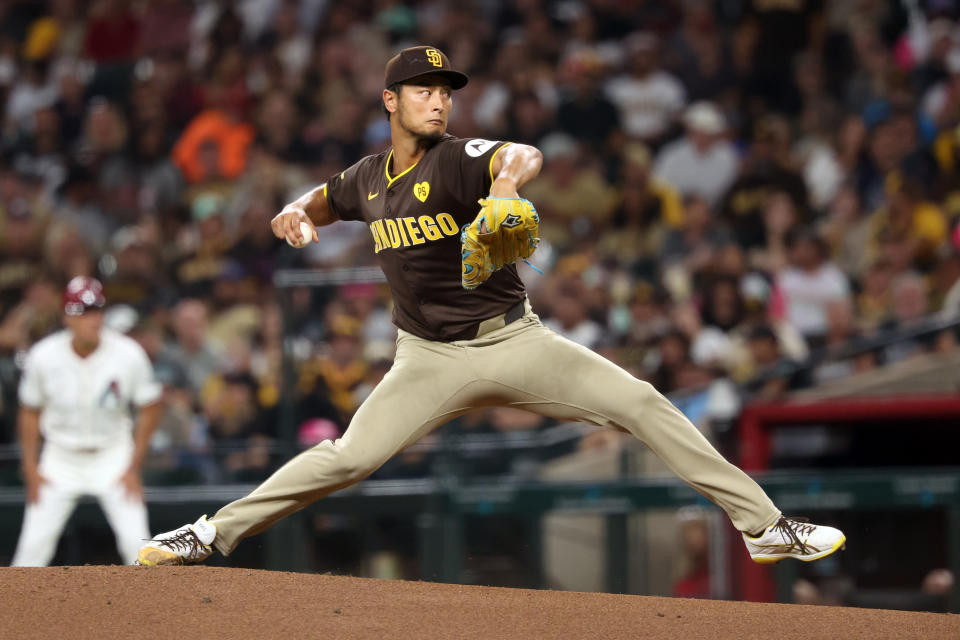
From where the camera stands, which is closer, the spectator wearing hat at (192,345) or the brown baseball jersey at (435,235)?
the brown baseball jersey at (435,235)

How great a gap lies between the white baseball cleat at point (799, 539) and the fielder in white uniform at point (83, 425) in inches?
157

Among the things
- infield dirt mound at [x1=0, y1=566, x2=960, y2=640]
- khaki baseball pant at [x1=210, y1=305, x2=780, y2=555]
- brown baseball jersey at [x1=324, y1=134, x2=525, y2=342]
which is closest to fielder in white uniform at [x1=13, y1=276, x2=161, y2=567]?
infield dirt mound at [x1=0, y1=566, x2=960, y2=640]

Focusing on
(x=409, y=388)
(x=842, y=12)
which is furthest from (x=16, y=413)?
(x=842, y=12)

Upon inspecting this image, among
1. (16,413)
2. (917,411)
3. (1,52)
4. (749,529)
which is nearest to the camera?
(749,529)

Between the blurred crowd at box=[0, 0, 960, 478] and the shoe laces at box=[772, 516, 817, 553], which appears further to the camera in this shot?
the blurred crowd at box=[0, 0, 960, 478]

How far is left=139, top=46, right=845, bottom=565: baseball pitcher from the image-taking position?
4.60 m

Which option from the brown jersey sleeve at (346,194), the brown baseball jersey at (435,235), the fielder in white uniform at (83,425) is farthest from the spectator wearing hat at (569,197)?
the brown baseball jersey at (435,235)

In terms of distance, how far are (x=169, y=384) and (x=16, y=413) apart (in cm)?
105

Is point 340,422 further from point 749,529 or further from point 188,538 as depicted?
point 749,529

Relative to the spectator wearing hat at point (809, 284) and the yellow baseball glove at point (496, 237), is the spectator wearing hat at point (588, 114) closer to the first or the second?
the spectator wearing hat at point (809, 284)

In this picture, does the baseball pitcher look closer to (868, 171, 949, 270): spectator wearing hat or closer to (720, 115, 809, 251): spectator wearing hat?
(868, 171, 949, 270): spectator wearing hat

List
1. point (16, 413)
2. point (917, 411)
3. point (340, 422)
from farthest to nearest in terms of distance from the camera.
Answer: point (16, 413) → point (340, 422) → point (917, 411)

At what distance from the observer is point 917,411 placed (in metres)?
7.68

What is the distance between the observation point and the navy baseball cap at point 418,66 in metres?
4.65
